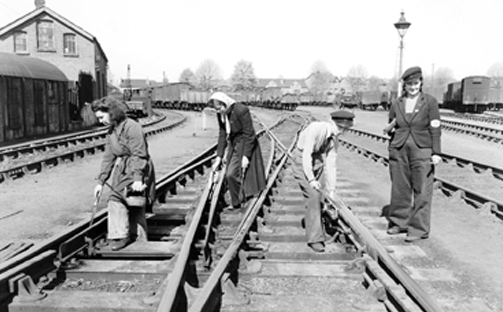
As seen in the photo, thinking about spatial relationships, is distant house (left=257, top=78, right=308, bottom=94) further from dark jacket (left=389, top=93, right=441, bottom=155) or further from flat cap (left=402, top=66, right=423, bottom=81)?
flat cap (left=402, top=66, right=423, bottom=81)

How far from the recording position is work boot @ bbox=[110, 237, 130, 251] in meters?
5.08

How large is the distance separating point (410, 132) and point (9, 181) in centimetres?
809

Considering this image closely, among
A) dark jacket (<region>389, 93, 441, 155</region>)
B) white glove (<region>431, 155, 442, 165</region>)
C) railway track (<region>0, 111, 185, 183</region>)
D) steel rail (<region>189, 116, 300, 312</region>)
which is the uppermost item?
dark jacket (<region>389, 93, 441, 155</region>)

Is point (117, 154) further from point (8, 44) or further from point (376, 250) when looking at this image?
point (8, 44)

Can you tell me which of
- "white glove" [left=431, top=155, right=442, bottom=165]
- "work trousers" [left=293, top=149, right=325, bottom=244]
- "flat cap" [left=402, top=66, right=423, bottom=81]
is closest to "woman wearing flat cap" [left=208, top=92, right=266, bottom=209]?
"work trousers" [left=293, top=149, right=325, bottom=244]

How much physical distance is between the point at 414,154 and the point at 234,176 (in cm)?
234

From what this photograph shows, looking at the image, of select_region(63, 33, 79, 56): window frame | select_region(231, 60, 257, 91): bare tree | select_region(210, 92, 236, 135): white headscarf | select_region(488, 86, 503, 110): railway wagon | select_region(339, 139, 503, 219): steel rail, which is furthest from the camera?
select_region(231, 60, 257, 91): bare tree

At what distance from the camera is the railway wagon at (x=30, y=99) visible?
17.9m

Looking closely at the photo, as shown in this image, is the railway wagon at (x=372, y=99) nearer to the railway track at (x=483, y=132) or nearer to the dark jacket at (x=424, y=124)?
the railway track at (x=483, y=132)

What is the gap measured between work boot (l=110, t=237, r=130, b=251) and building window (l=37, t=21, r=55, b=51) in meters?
32.5

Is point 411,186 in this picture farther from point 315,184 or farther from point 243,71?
point 243,71

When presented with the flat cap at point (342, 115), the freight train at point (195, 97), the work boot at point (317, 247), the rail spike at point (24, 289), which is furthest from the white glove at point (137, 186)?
the freight train at point (195, 97)

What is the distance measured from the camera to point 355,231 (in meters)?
5.14

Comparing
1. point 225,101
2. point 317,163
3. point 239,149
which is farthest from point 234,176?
point 317,163
